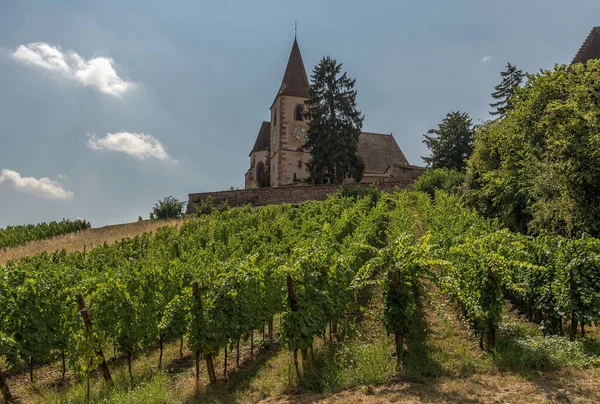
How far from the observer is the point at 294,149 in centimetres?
3812

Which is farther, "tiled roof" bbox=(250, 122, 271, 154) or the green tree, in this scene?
"tiled roof" bbox=(250, 122, 271, 154)

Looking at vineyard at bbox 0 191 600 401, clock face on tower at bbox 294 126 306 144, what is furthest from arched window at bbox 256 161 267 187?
vineyard at bbox 0 191 600 401

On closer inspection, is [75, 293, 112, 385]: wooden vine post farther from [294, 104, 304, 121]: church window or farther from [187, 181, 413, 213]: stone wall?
[294, 104, 304, 121]: church window

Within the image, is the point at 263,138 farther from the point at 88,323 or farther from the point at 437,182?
the point at 88,323

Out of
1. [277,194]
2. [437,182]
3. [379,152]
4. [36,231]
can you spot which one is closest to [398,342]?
[437,182]

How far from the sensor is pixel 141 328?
23.9 feet

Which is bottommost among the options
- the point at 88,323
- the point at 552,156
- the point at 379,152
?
the point at 88,323

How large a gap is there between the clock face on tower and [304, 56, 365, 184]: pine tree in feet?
16.6

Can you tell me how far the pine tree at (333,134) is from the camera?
32312mm

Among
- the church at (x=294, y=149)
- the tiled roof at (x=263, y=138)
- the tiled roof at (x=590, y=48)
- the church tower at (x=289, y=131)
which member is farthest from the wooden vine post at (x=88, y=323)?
the tiled roof at (x=263, y=138)

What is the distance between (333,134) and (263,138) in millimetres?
14559

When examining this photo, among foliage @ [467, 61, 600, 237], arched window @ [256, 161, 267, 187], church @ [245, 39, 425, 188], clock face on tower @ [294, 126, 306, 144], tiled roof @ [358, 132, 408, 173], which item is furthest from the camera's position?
A: arched window @ [256, 161, 267, 187]

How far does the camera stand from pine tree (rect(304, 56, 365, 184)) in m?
32.3

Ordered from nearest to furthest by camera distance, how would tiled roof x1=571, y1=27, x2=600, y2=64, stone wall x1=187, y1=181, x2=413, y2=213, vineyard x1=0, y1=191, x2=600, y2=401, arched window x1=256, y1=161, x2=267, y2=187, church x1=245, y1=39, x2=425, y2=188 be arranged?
vineyard x1=0, y1=191, x2=600, y2=401 → tiled roof x1=571, y1=27, x2=600, y2=64 → stone wall x1=187, y1=181, x2=413, y2=213 → church x1=245, y1=39, x2=425, y2=188 → arched window x1=256, y1=161, x2=267, y2=187
